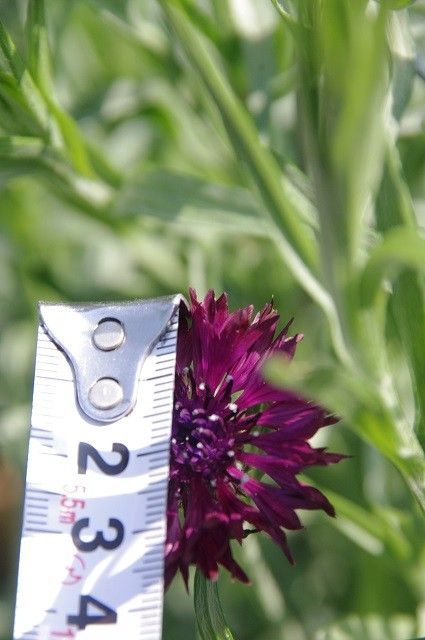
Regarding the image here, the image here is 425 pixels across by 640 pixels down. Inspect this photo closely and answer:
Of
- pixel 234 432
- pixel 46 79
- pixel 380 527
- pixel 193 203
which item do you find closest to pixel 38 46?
pixel 46 79

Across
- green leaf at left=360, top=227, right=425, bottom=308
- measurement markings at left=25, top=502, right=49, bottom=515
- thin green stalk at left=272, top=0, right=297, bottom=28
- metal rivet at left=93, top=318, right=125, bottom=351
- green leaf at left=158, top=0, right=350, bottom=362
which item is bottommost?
measurement markings at left=25, top=502, right=49, bottom=515

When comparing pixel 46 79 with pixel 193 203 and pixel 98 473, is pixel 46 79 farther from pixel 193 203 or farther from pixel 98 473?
pixel 98 473

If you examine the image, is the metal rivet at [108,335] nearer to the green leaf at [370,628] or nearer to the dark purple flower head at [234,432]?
the dark purple flower head at [234,432]

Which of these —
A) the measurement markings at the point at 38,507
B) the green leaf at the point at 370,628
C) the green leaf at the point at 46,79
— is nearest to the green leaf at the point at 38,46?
the green leaf at the point at 46,79

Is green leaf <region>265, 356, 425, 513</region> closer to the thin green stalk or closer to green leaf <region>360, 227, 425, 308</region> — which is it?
green leaf <region>360, 227, 425, 308</region>

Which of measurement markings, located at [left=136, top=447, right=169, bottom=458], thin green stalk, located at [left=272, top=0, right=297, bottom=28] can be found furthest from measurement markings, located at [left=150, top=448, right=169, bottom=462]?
thin green stalk, located at [left=272, top=0, right=297, bottom=28]

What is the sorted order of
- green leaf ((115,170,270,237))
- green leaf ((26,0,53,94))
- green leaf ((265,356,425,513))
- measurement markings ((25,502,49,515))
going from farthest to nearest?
green leaf ((115,170,270,237)), green leaf ((26,0,53,94)), measurement markings ((25,502,49,515)), green leaf ((265,356,425,513))
